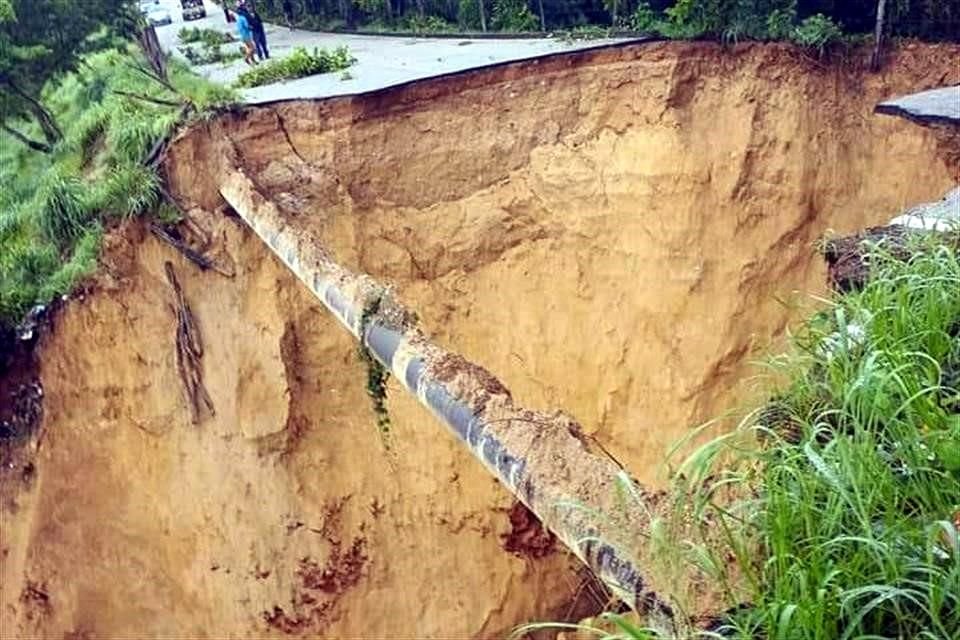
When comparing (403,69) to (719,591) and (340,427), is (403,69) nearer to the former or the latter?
(340,427)

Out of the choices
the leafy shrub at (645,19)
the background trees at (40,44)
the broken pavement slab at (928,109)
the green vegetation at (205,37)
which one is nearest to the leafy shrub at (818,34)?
the leafy shrub at (645,19)

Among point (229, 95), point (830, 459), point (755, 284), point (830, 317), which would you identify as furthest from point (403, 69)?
point (830, 459)

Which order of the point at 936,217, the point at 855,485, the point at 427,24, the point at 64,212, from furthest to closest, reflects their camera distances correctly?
the point at 427,24 < the point at 64,212 < the point at 936,217 < the point at 855,485

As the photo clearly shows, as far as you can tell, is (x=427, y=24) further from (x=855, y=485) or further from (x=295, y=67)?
(x=855, y=485)

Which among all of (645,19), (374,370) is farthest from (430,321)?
(645,19)

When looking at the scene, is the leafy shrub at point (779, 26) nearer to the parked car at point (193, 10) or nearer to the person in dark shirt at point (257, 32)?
the person in dark shirt at point (257, 32)

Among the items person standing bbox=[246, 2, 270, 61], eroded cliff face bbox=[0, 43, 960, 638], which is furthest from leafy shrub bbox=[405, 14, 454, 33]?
eroded cliff face bbox=[0, 43, 960, 638]
